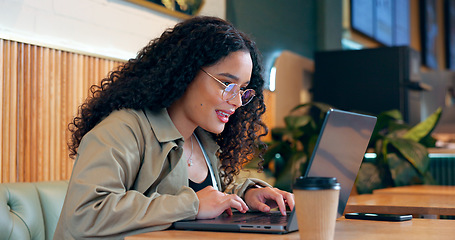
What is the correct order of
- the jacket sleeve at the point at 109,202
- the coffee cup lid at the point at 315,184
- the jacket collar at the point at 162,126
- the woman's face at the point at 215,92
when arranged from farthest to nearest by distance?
the woman's face at the point at 215,92 < the jacket collar at the point at 162,126 < the jacket sleeve at the point at 109,202 < the coffee cup lid at the point at 315,184

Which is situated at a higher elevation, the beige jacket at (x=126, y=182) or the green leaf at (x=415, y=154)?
the beige jacket at (x=126, y=182)

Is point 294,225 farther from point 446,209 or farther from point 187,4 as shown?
point 187,4

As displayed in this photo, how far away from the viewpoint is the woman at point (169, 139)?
49.9 inches

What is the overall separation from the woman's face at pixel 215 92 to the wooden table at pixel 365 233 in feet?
1.56

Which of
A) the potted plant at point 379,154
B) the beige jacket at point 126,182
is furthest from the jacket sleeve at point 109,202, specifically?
the potted plant at point 379,154

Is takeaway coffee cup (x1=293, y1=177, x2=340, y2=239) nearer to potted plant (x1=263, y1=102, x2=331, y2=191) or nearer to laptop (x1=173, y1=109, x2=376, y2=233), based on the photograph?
laptop (x1=173, y1=109, x2=376, y2=233)

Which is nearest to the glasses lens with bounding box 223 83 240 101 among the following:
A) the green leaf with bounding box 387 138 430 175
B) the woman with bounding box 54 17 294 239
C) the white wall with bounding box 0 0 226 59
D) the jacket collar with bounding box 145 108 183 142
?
the woman with bounding box 54 17 294 239

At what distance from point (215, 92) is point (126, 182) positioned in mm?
388

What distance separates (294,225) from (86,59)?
1545 mm

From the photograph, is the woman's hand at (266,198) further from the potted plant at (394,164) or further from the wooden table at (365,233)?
the potted plant at (394,164)

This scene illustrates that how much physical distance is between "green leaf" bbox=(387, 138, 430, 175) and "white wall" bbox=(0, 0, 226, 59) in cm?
162

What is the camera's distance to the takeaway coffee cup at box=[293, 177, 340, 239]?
3.28 ft

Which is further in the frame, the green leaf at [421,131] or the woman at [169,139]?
the green leaf at [421,131]

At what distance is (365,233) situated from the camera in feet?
4.03
